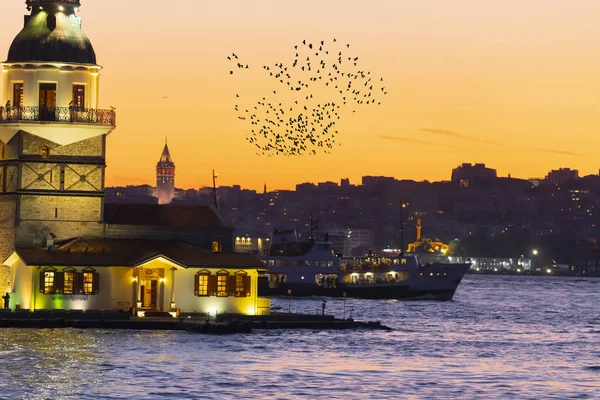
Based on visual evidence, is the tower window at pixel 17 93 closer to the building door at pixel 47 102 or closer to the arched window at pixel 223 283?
→ the building door at pixel 47 102

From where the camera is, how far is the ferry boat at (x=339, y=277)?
136250mm

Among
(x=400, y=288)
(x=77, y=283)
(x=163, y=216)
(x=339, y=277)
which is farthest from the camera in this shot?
(x=339, y=277)

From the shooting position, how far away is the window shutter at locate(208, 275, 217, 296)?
76750mm

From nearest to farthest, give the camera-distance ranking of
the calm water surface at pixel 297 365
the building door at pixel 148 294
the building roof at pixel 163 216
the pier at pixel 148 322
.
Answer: the calm water surface at pixel 297 365
the pier at pixel 148 322
the building door at pixel 148 294
the building roof at pixel 163 216

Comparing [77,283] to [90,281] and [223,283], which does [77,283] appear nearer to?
[90,281]

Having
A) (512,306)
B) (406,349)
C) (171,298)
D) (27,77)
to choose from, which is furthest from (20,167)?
(512,306)

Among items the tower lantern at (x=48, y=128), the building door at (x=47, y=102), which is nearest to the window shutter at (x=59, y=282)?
the tower lantern at (x=48, y=128)

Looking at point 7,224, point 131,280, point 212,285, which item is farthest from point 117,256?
point 7,224

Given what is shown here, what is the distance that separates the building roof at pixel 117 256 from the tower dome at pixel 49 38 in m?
9.13

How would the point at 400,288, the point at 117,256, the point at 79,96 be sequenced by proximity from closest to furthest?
the point at 117,256 → the point at 79,96 → the point at 400,288

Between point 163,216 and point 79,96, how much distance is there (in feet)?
27.8

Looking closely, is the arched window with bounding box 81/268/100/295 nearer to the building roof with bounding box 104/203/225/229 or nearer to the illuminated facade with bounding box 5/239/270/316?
the illuminated facade with bounding box 5/239/270/316

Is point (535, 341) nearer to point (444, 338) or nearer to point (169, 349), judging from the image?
point (444, 338)

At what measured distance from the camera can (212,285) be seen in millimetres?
76812
